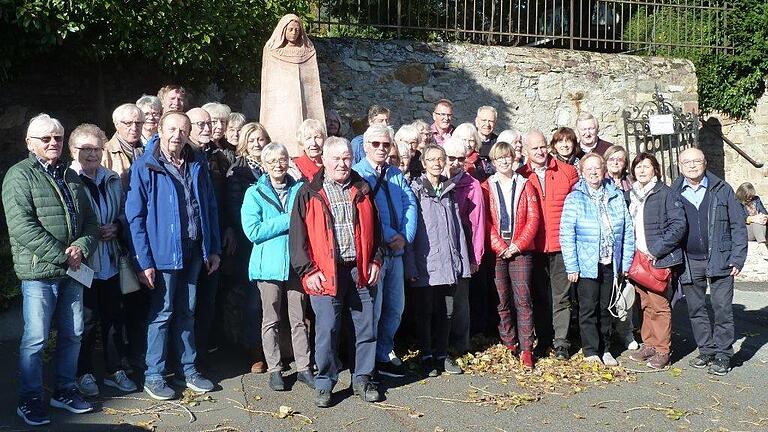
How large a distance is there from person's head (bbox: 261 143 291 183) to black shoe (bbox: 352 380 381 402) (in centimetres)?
138

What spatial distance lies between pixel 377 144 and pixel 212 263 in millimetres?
1289

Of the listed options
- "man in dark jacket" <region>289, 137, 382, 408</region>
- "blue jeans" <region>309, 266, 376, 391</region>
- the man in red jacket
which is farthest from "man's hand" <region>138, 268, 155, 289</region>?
the man in red jacket

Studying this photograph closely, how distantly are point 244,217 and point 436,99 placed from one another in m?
5.75

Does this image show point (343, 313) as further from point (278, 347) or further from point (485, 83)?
point (485, 83)

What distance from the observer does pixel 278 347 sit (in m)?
4.99

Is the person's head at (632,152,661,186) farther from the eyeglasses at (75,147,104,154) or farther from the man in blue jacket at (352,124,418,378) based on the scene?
the eyeglasses at (75,147,104,154)

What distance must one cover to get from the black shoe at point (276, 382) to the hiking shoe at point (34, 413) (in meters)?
1.30

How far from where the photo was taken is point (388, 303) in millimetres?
5141

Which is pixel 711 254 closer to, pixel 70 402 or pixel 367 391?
pixel 367 391

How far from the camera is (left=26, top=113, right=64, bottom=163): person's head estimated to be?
4.23m

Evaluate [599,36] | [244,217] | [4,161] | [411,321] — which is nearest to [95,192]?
[244,217]

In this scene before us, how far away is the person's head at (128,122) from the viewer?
5027 mm

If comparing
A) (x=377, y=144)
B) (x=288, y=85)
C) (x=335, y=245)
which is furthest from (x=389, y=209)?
(x=288, y=85)

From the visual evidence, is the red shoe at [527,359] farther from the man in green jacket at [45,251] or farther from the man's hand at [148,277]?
the man in green jacket at [45,251]
